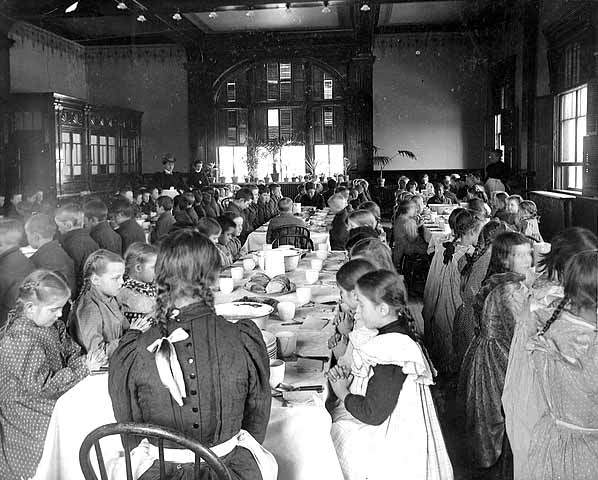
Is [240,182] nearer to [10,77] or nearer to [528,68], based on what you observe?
[10,77]

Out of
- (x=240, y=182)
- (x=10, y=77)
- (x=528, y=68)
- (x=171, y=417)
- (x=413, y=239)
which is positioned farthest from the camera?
(x=240, y=182)

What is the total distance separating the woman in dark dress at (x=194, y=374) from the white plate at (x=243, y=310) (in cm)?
86

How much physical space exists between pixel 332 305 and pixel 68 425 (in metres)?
1.41

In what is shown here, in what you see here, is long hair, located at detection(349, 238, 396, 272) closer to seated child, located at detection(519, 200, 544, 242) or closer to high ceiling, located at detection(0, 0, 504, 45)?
seated child, located at detection(519, 200, 544, 242)

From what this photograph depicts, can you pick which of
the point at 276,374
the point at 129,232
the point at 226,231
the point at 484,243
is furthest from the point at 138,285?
the point at 129,232

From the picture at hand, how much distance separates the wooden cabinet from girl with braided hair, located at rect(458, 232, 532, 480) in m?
9.39

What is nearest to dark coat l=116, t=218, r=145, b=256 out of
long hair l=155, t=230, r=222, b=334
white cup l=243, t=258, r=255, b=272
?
white cup l=243, t=258, r=255, b=272

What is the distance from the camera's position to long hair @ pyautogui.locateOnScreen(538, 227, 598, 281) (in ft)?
7.54

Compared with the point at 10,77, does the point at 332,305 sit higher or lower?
lower

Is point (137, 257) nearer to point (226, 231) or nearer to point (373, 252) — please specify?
point (373, 252)

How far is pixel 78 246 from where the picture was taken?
442cm

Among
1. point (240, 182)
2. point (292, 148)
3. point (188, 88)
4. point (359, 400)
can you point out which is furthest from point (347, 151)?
point (359, 400)

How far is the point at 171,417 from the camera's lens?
180cm

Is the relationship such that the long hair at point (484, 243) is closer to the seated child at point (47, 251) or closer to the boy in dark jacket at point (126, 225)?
the seated child at point (47, 251)
